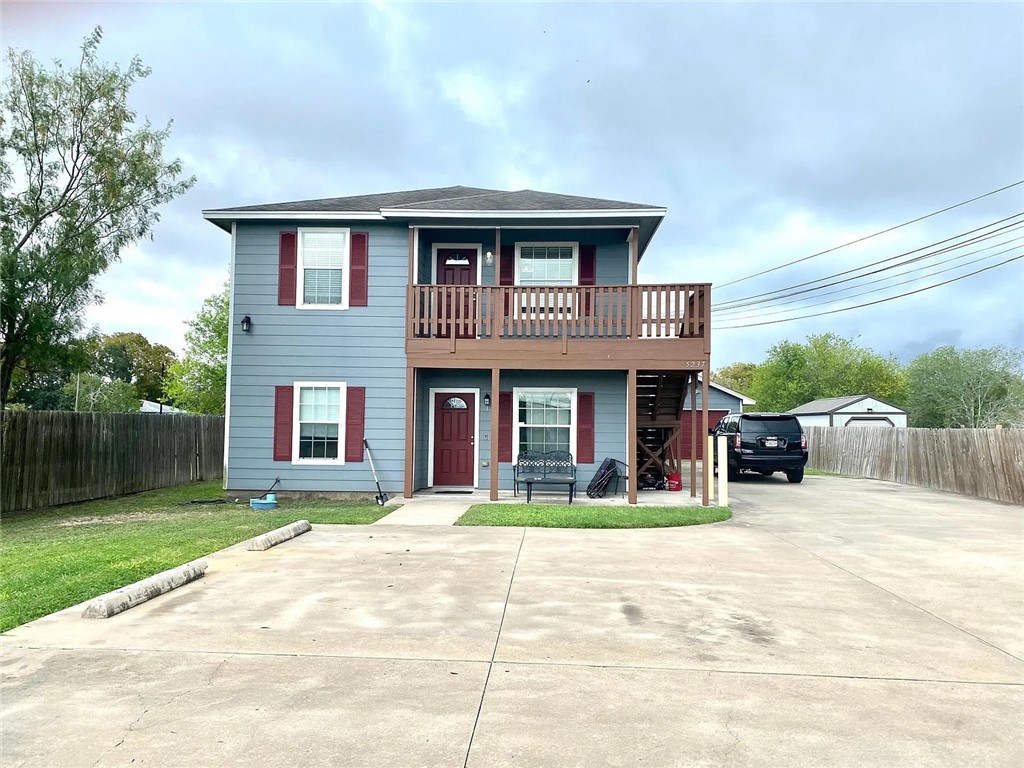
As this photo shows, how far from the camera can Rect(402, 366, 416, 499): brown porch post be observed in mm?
12148

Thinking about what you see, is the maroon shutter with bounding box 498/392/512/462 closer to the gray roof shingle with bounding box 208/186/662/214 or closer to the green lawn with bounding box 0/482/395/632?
the green lawn with bounding box 0/482/395/632

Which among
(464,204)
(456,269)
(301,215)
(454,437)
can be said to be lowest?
(454,437)

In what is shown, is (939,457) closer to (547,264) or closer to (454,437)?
(547,264)

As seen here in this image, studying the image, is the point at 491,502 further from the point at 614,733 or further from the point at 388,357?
the point at 614,733

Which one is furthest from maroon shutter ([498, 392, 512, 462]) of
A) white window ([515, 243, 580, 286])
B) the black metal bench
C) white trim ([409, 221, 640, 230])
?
white trim ([409, 221, 640, 230])

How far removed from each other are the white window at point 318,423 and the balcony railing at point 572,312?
219 cm

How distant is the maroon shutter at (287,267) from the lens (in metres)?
13.0

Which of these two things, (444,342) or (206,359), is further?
(206,359)

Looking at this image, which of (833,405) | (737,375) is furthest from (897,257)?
(737,375)

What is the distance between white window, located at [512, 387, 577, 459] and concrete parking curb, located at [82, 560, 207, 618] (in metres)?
7.70

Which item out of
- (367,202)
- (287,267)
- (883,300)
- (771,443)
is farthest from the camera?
(883,300)

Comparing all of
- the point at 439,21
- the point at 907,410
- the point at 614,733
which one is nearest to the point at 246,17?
the point at 439,21

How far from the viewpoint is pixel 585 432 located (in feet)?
43.2

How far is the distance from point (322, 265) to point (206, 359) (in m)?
23.2
